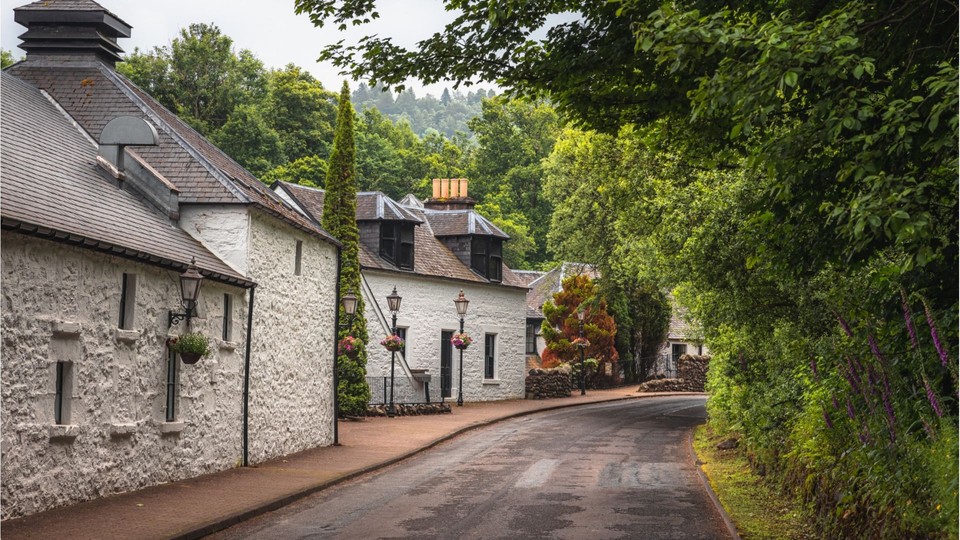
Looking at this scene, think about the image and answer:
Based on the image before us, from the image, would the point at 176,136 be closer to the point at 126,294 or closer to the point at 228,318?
the point at 228,318

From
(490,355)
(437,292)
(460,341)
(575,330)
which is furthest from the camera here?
(575,330)

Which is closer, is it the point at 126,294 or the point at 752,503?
the point at 752,503

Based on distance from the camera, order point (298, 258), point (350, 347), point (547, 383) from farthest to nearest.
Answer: point (547, 383)
point (350, 347)
point (298, 258)

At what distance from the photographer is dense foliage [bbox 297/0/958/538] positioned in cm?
737

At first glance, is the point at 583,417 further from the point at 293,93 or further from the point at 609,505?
the point at 293,93

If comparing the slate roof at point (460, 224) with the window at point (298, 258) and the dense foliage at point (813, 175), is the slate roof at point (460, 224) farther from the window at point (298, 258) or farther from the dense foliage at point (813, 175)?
the dense foliage at point (813, 175)

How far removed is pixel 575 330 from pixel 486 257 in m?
8.90

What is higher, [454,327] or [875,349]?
[454,327]

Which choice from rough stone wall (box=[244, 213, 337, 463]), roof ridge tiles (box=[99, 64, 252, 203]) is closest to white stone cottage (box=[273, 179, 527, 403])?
rough stone wall (box=[244, 213, 337, 463])

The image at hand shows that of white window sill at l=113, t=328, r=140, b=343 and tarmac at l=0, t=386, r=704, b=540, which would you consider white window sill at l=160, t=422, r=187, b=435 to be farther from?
white window sill at l=113, t=328, r=140, b=343

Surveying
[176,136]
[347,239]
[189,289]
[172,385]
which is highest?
[176,136]

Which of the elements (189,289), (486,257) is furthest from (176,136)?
(486,257)

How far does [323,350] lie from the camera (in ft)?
71.8

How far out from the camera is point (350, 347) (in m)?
29.0
